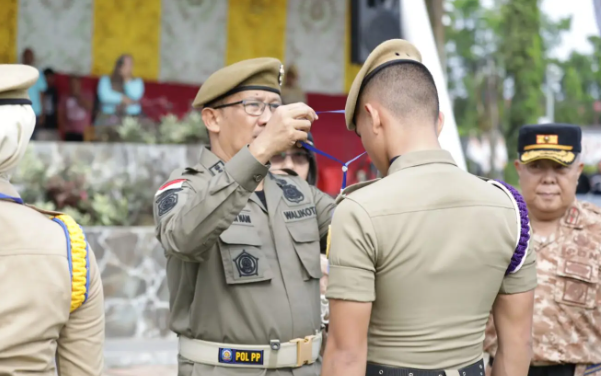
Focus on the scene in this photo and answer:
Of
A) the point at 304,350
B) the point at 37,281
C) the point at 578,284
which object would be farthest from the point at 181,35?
the point at 37,281

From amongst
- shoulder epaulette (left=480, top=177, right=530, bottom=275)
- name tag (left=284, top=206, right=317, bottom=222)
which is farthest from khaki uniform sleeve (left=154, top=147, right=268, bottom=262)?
shoulder epaulette (left=480, top=177, right=530, bottom=275)

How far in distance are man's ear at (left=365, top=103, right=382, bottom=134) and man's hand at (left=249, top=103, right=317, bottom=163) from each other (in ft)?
0.86

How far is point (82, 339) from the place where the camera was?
2189 millimetres

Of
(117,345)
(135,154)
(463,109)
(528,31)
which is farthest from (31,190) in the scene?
(463,109)

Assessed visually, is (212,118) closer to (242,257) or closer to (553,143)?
(242,257)

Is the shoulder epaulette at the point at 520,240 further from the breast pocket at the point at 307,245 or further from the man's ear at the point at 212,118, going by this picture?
the man's ear at the point at 212,118

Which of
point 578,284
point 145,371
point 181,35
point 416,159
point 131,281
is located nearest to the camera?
point 416,159

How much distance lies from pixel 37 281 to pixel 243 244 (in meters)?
0.98

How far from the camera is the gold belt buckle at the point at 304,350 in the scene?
2902mm

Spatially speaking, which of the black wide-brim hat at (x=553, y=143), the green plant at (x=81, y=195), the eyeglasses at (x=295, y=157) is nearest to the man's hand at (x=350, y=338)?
the eyeglasses at (x=295, y=157)

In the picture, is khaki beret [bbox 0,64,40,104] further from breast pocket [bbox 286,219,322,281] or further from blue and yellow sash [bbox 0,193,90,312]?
breast pocket [bbox 286,219,322,281]

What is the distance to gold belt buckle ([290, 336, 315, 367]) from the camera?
2.90 meters

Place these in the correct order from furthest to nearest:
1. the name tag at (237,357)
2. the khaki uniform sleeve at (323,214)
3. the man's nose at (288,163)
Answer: the man's nose at (288,163)
the khaki uniform sleeve at (323,214)
the name tag at (237,357)

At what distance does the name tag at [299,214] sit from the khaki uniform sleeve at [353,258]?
834 mm
